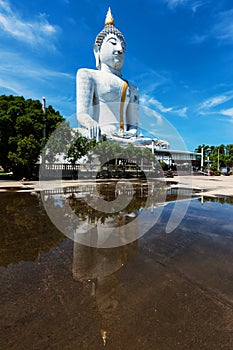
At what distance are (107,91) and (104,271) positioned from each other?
1152 inches

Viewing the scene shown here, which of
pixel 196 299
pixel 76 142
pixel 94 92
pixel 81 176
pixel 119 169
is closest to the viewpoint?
pixel 196 299

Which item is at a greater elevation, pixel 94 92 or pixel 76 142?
pixel 94 92

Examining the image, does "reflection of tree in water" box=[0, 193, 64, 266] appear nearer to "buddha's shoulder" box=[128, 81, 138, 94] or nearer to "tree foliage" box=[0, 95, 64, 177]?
"tree foliage" box=[0, 95, 64, 177]

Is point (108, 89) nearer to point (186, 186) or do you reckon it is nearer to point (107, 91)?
point (107, 91)

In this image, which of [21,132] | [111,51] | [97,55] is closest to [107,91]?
[111,51]

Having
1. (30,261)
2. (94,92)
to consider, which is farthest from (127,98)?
(30,261)

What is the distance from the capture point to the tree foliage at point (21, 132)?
14.9 metres

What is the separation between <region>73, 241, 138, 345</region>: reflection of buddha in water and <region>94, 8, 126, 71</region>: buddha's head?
102 ft

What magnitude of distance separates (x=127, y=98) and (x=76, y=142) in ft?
55.5

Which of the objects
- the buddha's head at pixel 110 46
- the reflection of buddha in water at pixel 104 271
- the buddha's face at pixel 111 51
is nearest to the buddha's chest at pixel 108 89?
the buddha's face at pixel 111 51

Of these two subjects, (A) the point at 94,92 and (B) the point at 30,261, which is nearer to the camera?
(B) the point at 30,261

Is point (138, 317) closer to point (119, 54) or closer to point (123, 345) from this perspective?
point (123, 345)

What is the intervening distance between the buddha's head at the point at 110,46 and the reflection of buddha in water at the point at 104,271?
3094cm

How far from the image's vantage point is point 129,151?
21891mm
